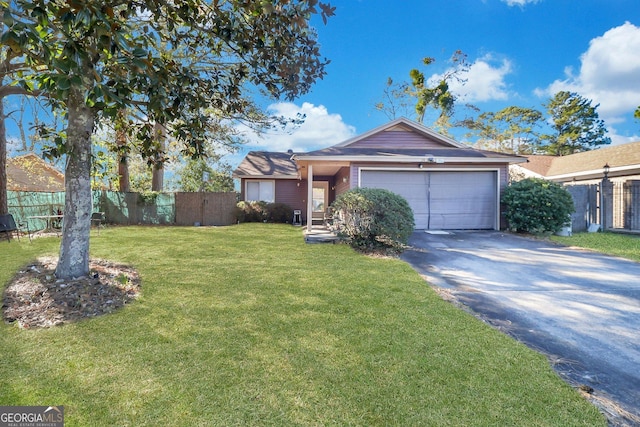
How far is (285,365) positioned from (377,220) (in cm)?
520

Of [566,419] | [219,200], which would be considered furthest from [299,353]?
[219,200]

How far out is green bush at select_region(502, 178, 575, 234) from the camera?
31.8 ft

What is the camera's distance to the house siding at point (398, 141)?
1250 centimetres

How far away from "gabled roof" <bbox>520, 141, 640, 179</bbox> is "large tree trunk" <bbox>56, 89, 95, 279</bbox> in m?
18.8

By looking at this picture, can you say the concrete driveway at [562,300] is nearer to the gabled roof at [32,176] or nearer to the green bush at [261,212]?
the green bush at [261,212]

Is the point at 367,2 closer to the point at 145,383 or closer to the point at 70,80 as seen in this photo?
the point at 70,80

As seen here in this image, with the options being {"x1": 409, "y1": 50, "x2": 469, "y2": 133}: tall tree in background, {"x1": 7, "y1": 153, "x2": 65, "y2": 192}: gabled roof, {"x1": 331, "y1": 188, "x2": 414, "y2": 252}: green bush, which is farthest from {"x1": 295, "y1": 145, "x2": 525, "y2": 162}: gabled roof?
{"x1": 7, "y1": 153, "x2": 65, "y2": 192}: gabled roof

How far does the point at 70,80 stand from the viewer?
2.62 metres

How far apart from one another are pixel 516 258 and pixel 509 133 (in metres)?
28.7

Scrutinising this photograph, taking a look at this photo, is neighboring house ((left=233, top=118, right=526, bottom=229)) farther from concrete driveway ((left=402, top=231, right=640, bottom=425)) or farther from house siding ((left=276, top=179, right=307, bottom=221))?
house siding ((left=276, top=179, right=307, bottom=221))

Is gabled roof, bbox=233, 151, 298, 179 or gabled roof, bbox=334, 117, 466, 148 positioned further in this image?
gabled roof, bbox=233, 151, 298, 179

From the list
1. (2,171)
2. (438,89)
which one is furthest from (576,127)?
(2,171)

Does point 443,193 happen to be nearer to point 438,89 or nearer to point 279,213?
point 279,213

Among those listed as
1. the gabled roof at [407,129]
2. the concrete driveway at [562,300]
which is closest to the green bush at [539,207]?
the concrete driveway at [562,300]
